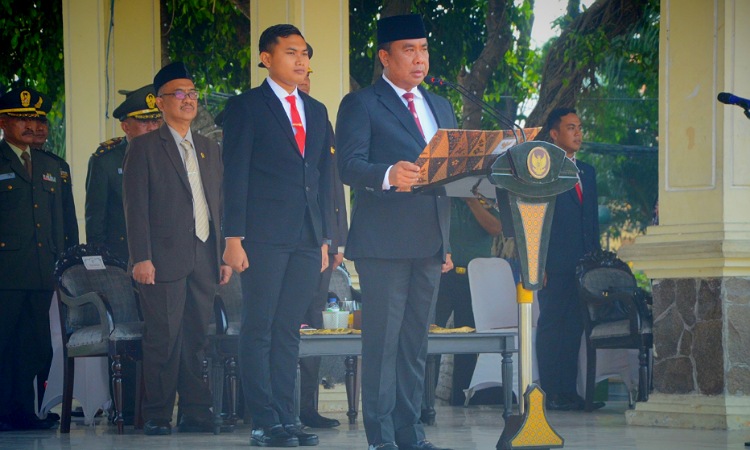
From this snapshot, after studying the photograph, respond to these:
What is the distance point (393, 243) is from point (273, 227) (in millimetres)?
971

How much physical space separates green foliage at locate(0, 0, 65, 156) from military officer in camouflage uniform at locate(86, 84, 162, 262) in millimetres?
4991

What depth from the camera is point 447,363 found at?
34.9 ft

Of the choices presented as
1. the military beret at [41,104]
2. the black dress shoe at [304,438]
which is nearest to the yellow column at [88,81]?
the military beret at [41,104]

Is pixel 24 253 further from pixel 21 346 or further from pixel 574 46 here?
pixel 574 46

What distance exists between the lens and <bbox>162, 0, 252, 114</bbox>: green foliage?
44.8ft

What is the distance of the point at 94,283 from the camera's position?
26.2ft

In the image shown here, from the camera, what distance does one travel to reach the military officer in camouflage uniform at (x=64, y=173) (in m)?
8.30

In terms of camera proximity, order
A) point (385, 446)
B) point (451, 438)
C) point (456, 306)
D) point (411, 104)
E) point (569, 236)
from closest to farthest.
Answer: point (385, 446), point (411, 104), point (451, 438), point (569, 236), point (456, 306)

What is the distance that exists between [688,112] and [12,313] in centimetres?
405

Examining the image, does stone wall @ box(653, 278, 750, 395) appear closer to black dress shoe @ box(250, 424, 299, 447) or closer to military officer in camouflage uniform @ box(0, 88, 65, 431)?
black dress shoe @ box(250, 424, 299, 447)

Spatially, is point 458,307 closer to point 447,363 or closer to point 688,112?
point 447,363

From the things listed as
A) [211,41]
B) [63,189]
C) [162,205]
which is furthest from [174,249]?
[211,41]

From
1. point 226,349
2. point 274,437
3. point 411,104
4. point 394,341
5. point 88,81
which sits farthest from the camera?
point 88,81

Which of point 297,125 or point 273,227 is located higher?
point 297,125
